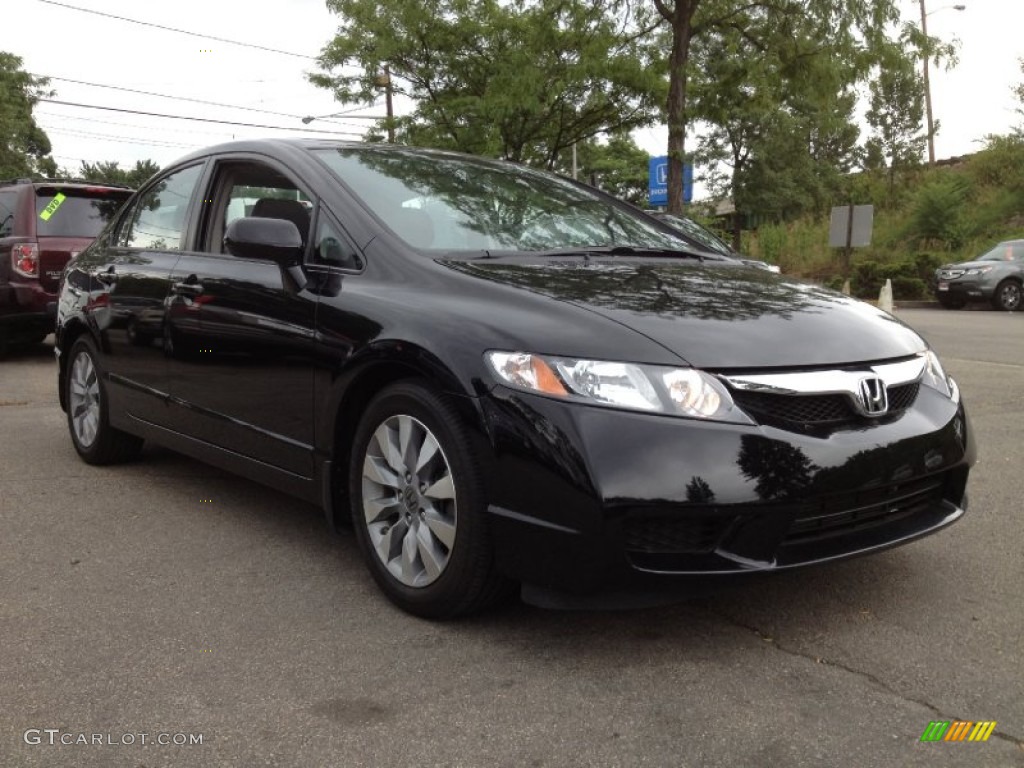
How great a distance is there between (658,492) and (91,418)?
3677 mm

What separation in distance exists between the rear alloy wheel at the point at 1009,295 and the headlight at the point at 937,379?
18.7 meters

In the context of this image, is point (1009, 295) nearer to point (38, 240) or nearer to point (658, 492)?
point (38, 240)

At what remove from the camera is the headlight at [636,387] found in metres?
2.52

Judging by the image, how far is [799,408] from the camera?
2611 mm

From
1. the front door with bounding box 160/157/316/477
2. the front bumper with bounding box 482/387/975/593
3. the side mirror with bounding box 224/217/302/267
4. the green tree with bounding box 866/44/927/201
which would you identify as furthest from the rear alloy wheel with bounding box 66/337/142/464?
the green tree with bounding box 866/44/927/201

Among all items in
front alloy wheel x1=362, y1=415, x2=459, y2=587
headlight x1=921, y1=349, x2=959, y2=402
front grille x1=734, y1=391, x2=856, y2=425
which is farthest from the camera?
headlight x1=921, y1=349, x2=959, y2=402

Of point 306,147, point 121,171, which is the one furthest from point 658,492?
point 121,171

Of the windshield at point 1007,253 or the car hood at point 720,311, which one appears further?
the windshield at point 1007,253

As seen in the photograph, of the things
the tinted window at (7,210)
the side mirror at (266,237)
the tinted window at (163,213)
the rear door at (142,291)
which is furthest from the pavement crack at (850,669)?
the tinted window at (7,210)

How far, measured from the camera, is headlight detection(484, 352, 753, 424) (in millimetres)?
2523

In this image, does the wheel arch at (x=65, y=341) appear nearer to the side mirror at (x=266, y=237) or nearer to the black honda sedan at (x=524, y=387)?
the black honda sedan at (x=524, y=387)

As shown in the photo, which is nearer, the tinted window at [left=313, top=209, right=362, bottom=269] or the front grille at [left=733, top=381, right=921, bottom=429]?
the front grille at [left=733, top=381, right=921, bottom=429]

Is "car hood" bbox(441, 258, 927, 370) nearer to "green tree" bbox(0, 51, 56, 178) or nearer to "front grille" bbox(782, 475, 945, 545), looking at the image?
"front grille" bbox(782, 475, 945, 545)

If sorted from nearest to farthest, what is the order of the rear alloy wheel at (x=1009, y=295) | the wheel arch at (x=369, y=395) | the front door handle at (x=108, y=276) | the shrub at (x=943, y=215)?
1. the wheel arch at (x=369, y=395)
2. the front door handle at (x=108, y=276)
3. the rear alloy wheel at (x=1009, y=295)
4. the shrub at (x=943, y=215)
